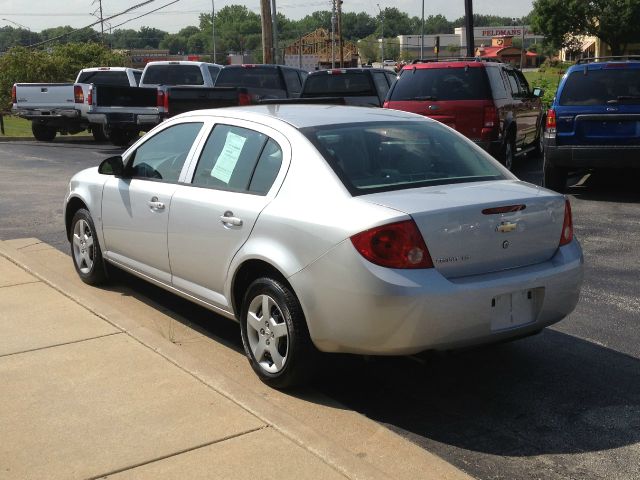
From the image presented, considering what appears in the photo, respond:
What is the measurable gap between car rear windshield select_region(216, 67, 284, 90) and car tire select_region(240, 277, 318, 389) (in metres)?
15.3

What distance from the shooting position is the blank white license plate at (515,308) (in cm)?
470

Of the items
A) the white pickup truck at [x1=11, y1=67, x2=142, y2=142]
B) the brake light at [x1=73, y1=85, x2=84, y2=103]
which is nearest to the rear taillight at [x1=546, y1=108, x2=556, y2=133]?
the white pickup truck at [x1=11, y1=67, x2=142, y2=142]

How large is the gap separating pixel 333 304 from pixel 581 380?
169 cm

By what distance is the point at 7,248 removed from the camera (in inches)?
343

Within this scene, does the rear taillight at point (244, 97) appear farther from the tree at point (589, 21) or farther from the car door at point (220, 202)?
the tree at point (589, 21)

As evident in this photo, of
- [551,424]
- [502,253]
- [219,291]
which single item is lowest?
[551,424]

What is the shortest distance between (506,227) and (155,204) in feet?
8.37

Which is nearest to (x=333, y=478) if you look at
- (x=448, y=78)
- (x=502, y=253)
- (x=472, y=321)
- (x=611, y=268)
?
(x=472, y=321)

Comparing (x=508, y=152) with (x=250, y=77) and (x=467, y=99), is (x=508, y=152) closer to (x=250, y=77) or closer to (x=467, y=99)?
(x=467, y=99)

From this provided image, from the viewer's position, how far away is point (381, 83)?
1798 cm

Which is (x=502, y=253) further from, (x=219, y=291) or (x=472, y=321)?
(x=219, y=291)

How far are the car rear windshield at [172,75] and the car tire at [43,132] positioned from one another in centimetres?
359

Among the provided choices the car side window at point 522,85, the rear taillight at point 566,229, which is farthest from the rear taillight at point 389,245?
the car side window at point 522,85

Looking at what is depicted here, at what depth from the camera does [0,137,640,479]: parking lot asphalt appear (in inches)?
168
